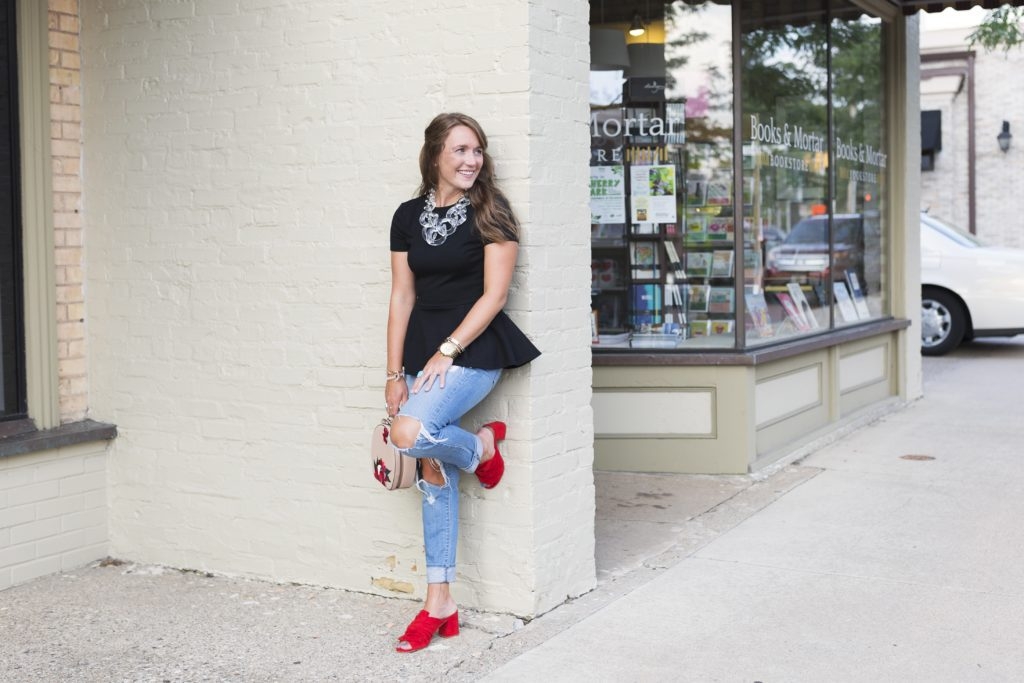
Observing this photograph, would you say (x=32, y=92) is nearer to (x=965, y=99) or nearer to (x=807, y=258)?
(x=807, y=258)

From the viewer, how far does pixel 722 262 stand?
798 centimetres

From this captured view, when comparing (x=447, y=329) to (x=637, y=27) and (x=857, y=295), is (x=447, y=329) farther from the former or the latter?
(x=857, y=295)

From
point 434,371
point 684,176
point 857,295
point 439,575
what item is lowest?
point 439,575

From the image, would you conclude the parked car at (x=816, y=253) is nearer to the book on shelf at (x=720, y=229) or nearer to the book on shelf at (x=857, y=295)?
the book on shelf at (x=857, y=295)

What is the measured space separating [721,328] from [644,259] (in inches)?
26.3

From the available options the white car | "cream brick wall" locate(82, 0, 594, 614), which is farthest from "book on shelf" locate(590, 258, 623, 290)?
the white car

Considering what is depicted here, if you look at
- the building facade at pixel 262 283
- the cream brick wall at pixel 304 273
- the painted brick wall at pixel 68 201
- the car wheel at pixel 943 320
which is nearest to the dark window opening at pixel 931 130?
the car wheel at pixel 943 320

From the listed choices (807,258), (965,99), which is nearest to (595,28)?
(807,258)

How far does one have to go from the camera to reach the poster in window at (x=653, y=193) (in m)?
8.03

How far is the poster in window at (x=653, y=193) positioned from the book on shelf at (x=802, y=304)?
127cm

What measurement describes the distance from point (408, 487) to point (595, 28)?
419 centimetres

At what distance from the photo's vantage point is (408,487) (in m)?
4.94

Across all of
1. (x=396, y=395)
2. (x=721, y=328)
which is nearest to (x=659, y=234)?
(x=721, y=328)

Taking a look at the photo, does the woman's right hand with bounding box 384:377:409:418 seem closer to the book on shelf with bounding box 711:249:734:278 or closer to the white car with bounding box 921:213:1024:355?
the book on shelf with bounding box 711:249:734:278
